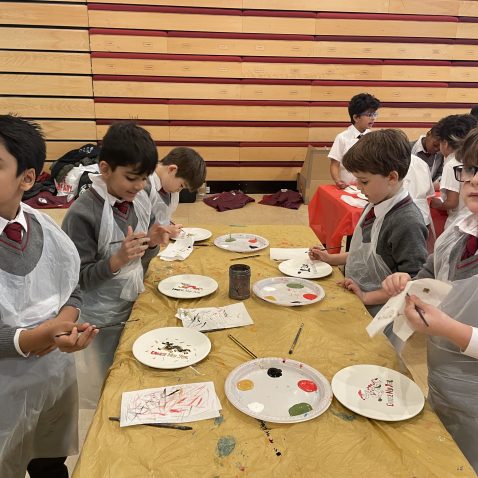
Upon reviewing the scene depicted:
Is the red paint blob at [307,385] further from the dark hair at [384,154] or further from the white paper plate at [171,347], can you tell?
the dark hair at [384,154]

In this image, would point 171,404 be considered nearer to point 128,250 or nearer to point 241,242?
point 128,250

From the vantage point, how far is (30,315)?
4.53 ft

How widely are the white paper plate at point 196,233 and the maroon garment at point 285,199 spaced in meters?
3.52

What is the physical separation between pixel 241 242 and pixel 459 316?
51.1 inches

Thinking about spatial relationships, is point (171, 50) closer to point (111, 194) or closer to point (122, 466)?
point (111, 194)

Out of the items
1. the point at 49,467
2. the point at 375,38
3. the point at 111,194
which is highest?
the point at 375,38

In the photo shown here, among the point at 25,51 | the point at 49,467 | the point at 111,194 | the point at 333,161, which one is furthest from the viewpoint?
the point at 25,51

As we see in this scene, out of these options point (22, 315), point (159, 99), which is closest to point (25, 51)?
point (159, 99)

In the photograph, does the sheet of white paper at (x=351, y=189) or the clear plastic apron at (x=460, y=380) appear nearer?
the clear plastic apron at (x=460, y=380)

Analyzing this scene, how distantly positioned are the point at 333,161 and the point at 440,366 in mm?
3392

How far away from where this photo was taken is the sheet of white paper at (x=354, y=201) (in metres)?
3.35

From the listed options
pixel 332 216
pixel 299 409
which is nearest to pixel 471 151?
pixel 299 409

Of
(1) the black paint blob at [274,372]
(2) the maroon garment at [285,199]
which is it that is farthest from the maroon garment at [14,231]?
(2) the maroon garment at [285,199]

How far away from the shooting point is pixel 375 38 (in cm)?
611
